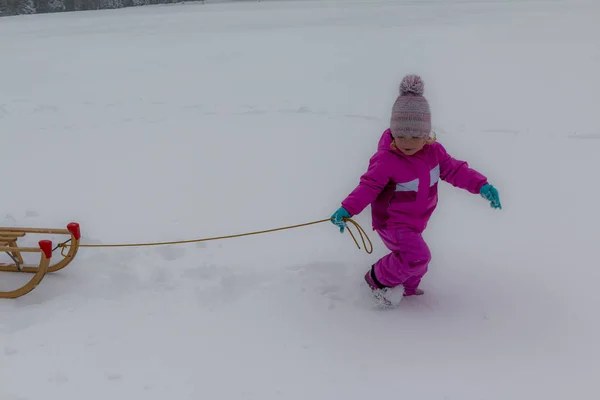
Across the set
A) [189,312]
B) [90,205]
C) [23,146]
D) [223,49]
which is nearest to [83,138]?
[23,146]

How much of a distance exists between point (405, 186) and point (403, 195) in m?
0.05

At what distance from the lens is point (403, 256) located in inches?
117

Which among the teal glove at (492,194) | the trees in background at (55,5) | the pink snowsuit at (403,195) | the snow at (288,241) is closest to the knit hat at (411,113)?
the pink snowsuit at (403,195)

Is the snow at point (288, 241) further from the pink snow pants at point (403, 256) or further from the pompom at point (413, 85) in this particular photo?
the pompom at point (413, 85)

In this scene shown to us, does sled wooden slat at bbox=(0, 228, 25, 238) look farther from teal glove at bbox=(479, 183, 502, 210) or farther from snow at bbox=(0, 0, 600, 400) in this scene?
teal glove at bbox=(479, 183, 502, 210)

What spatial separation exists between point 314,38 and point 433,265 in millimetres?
11927

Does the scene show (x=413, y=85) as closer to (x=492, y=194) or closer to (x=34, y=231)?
(x=492, y=194)

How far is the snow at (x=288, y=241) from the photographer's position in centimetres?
263

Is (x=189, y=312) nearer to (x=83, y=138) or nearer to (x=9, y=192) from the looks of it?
(x=9, y=192)

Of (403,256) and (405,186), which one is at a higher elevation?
(405,186)

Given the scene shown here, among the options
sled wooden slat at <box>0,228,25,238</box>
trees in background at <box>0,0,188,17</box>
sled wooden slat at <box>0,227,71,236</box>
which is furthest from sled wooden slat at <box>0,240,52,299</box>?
trees in background at <box>0,0,188,17</box>

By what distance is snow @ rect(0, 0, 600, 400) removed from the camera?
2633 mm

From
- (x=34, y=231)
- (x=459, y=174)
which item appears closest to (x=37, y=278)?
(x=34, y=231)

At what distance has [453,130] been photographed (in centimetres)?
655
